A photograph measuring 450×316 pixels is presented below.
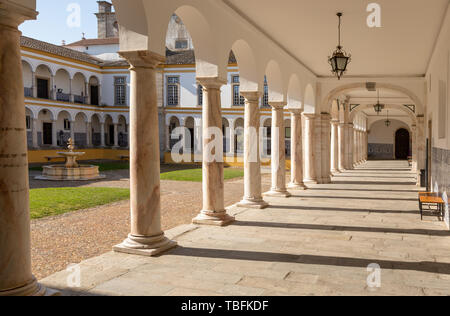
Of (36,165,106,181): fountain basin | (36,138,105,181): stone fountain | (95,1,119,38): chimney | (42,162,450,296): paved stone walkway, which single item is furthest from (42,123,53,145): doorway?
(42,162,450,296): paved stone walkway

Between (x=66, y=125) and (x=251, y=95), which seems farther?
(x=66, y=125)

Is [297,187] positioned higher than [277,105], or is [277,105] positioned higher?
[277,105]

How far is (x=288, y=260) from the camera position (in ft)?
19.7

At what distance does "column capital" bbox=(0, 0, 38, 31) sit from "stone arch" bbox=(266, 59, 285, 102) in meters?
9.08

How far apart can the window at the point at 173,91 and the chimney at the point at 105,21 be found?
47.7ft

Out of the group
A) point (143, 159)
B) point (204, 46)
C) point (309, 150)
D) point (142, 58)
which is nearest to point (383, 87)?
point (309, 150)

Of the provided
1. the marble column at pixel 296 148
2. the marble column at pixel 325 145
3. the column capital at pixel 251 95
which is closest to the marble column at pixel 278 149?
the column capital at pixel 251 95

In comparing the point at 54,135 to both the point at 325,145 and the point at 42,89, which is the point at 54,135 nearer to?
the point at 42,89

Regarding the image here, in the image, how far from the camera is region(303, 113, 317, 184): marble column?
1653 centimetres

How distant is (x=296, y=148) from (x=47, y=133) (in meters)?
24.2

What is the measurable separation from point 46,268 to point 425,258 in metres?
5.18

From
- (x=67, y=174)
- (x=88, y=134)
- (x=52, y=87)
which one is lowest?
(x=67, y=174)

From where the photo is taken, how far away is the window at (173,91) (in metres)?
34.7
